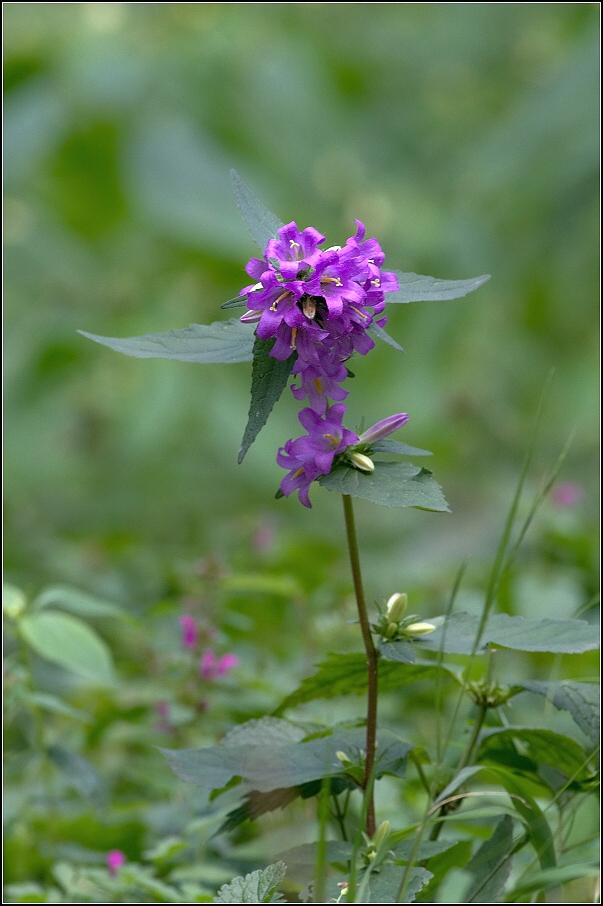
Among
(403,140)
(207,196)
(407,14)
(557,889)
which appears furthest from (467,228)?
(557,889)

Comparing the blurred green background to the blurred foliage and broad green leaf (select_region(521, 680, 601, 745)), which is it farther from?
broad green leaf (select_region(521, 680, 601, 745))

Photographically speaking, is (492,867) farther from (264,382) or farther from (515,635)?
(264,382)

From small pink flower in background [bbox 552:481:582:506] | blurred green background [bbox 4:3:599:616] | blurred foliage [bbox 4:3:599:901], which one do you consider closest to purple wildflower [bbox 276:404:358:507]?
blurred foliage [bbox 4:3:599:901]

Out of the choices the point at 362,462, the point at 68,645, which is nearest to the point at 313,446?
the point at 362,462

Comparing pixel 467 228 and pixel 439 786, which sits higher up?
pixel 439 786

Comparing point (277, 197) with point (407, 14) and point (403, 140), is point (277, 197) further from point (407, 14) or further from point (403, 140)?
point (407, 14)

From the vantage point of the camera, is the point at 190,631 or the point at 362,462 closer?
the point at 362,462
